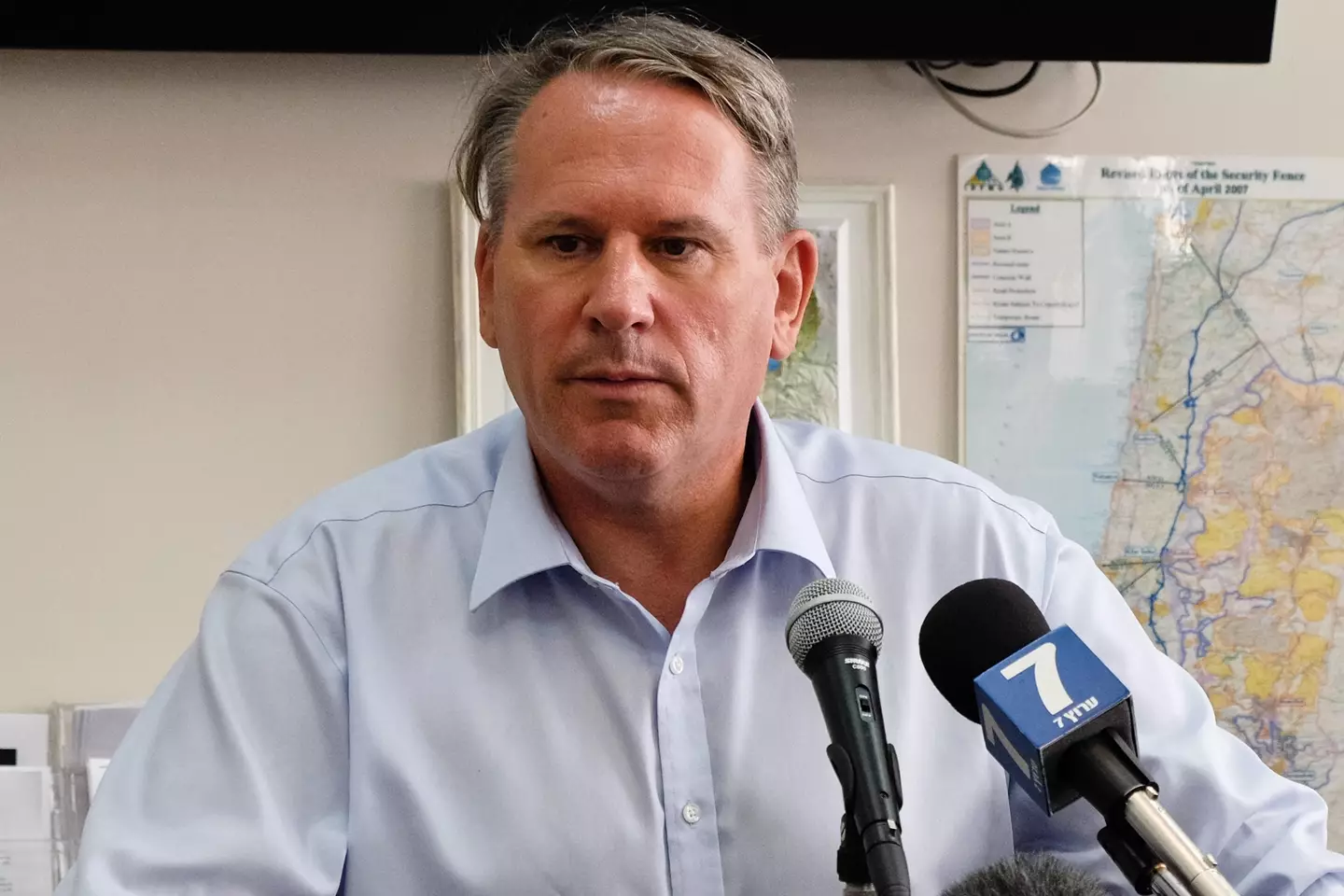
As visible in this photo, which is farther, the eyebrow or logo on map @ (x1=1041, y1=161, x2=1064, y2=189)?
logo on map @ (x1=1041, y1=161, x2=1064, y2=189)

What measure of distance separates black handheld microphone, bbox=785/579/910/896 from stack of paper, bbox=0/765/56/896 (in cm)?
149

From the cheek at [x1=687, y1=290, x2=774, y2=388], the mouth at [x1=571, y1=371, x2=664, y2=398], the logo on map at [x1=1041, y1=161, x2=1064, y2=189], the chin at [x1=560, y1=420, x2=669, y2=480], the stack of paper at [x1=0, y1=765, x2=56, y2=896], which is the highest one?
the logo on map at [x1=1041, y1=161, x2=1064, y2=189]

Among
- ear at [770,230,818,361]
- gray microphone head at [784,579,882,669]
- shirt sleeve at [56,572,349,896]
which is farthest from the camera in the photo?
ear at [770,230,818,361]

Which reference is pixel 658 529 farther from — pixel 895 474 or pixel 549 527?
pixel 895 474

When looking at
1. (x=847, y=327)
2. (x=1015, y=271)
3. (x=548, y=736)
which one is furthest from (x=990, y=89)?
(x=548, y=736)

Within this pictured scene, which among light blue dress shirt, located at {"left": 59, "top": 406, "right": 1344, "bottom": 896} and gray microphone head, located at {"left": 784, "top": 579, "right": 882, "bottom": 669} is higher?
gray microphone head, located at {"left": 784, "top": 579, "right": 882, "bottom": 669}

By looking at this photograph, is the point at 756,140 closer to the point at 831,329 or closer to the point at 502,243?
the point at 502,243

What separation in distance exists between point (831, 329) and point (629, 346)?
38.9 inches

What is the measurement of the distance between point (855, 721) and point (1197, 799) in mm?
650

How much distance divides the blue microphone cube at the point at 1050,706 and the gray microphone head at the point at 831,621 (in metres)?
0.09

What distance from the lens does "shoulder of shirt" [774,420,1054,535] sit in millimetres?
1531

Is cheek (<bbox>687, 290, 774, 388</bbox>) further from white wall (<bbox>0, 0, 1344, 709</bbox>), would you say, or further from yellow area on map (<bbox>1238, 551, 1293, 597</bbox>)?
yellow area on map (<bbox>1238, 551, 1293, 597</bbox>)

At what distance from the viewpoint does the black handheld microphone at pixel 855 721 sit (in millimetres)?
745

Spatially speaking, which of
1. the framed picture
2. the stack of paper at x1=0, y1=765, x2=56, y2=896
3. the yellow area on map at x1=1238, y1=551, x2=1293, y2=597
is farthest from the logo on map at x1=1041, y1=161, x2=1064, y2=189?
the stack of paper at x1=0, y1=765, x2=56, y2=896
